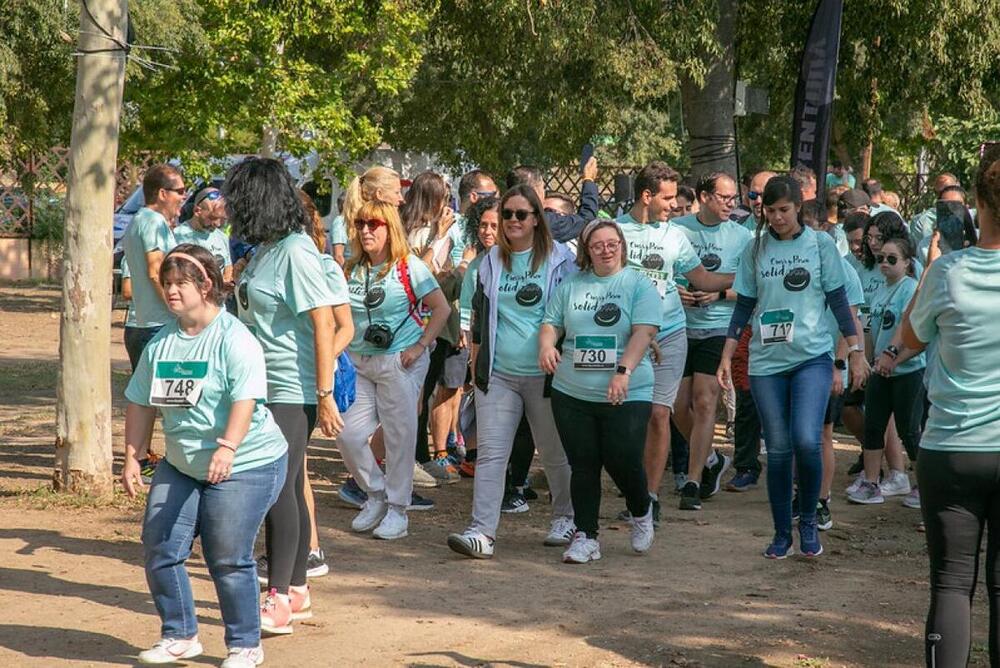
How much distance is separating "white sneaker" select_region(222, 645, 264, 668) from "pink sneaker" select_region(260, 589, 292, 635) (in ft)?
1.69

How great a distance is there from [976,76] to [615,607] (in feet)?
31.5

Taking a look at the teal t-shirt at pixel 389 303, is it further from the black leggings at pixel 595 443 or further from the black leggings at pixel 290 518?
the black leggings at pixel 290 518

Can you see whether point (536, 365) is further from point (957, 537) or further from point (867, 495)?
point (957, 537)

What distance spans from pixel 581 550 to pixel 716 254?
99.5 inches

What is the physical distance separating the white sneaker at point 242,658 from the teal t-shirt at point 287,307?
1.12 m

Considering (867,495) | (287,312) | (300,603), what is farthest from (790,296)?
(300,603)

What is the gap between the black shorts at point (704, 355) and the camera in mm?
9188

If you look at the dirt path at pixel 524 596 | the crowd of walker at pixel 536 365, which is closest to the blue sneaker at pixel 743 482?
the crowd of walker at pixel 536 365

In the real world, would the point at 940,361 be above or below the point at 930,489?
above

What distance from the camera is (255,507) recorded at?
541 centimetres

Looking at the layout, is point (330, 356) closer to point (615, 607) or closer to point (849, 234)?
point (615, 607)

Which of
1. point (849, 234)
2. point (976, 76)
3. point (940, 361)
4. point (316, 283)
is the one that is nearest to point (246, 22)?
point (976, 76)

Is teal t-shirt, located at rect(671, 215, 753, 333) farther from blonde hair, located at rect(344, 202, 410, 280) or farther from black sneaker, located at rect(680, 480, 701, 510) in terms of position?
blonde hair, located at rect(344, 202, 410, 280)

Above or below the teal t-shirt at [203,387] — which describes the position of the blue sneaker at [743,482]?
below
